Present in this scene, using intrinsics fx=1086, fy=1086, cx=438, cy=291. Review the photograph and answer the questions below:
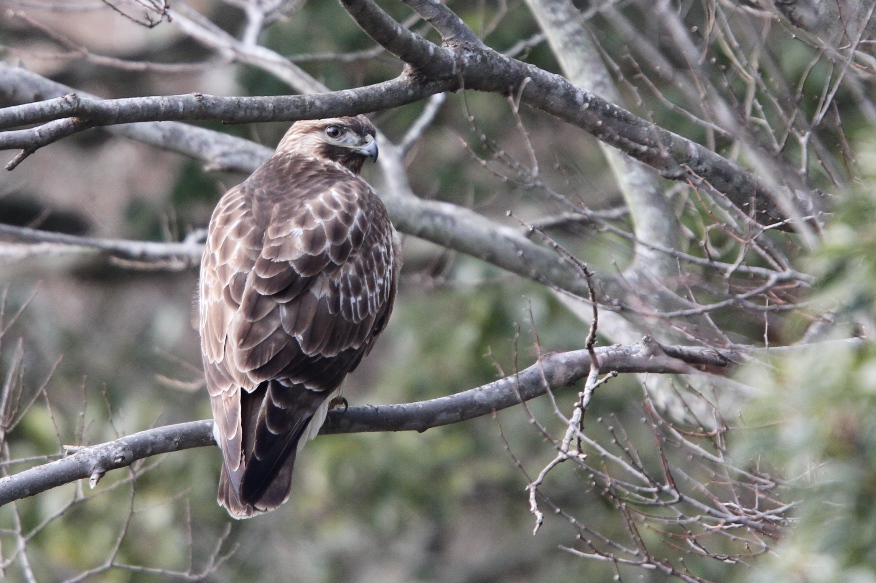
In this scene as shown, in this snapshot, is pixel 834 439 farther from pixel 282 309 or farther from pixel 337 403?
pixel 337 403

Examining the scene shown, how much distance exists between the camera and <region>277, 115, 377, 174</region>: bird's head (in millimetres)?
5094

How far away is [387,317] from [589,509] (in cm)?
385

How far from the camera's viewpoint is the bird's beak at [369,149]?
502 centimetres

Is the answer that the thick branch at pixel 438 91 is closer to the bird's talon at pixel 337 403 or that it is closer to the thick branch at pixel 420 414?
the thick branch at pixel 420 414

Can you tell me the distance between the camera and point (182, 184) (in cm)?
830

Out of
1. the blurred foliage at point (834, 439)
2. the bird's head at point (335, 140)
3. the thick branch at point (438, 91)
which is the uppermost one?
the blurred foliage at point (834, 439)

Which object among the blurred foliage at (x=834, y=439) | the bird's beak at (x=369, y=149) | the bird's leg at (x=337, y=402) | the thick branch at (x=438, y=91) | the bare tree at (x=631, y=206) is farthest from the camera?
the bird's beak at (x=369, y=149)

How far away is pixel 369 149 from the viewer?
5.04 m

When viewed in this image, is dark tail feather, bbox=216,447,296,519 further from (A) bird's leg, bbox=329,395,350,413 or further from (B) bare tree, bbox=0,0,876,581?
(A) bird's leg, bbox=329,395,350,413

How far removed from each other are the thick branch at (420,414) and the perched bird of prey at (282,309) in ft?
0.78

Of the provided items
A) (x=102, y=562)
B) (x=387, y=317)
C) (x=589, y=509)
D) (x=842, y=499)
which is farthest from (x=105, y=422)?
(x=842, y=499)

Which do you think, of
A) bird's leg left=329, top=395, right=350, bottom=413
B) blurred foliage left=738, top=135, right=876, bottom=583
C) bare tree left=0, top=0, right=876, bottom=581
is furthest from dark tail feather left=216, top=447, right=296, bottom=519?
blurred foliage left=738, top=135, right=876, bottom=583

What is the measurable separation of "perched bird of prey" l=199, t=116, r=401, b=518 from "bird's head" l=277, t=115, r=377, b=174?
46 cm

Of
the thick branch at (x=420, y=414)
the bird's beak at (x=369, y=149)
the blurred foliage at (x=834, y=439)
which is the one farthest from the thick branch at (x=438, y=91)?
the bird's beak at (x=369, y=149)
